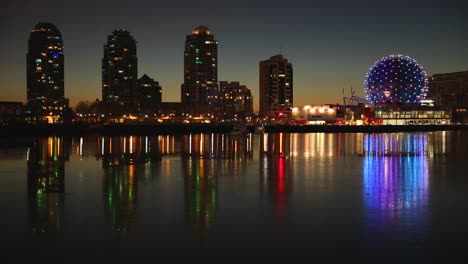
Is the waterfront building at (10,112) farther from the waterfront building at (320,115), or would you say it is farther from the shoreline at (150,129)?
the waterfront building at (320,115)

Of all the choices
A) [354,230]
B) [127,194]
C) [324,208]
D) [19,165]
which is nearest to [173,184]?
[127,194]

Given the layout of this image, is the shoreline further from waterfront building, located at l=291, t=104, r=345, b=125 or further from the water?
the water

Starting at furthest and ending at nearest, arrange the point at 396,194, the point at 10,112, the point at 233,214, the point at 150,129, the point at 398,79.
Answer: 1. the point at 10,112
2. the point at 398,79
3. the point at 150,129
4. the point at 396,194
5. the point at 233,214

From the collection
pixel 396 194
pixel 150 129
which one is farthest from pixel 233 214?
pixel 150 129

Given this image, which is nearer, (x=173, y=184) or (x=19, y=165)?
(x=173, y=184)

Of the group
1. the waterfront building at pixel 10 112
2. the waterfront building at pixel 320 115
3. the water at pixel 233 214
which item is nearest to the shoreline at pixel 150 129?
the waterfront building at pixel 320 115

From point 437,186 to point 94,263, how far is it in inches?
566

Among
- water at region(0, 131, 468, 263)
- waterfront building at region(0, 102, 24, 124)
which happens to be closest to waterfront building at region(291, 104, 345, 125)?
waterfront building at region(0, 102, 24, 124)

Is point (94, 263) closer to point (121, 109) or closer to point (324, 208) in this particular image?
point (324, 208)

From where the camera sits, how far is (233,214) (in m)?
15.0

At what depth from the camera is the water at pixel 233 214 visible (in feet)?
37.5

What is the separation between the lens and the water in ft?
37.5

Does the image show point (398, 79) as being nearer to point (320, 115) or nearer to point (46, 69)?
point (320, 115)

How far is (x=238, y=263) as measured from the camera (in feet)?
34.6
